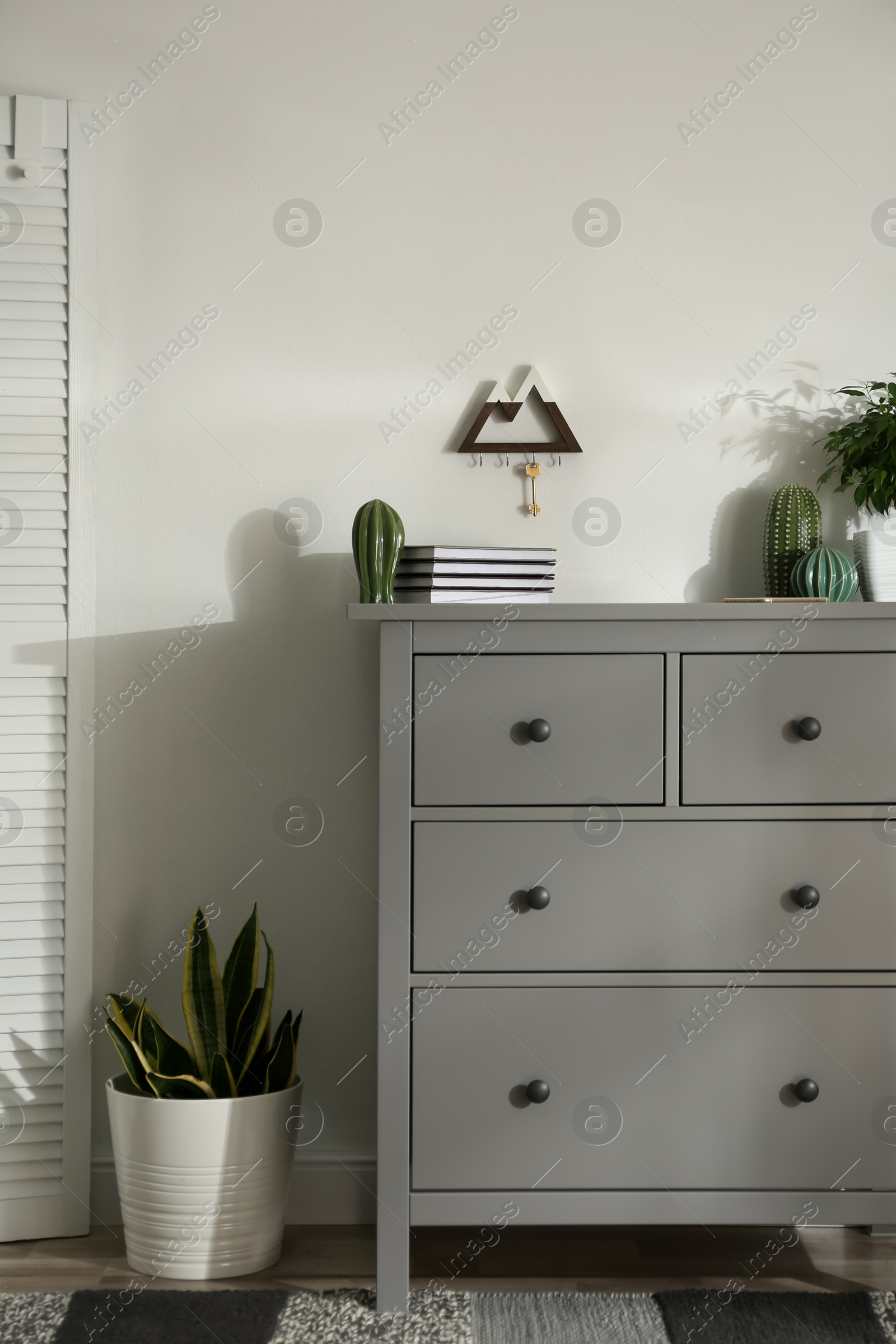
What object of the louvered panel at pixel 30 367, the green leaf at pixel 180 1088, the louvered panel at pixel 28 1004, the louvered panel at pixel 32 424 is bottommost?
the green leaf at pixel 180 1088

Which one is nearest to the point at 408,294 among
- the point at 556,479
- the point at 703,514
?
the point at 556,479

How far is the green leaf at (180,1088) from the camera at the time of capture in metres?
1.75

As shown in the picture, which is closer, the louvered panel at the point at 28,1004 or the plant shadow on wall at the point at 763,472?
the louvered panel at the point at 28,1004

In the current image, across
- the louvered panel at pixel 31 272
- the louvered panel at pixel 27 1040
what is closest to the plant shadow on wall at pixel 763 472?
the louvered panel at pixel 31 272

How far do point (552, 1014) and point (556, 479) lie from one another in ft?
3.82

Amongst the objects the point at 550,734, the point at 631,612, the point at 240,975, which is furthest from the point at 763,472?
the point at 240,975

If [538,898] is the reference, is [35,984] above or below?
below

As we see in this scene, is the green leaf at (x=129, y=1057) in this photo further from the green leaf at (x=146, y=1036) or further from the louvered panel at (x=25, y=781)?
the louvered panel at (x=25, y=781)

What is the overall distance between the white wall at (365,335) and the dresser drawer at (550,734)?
52 cm

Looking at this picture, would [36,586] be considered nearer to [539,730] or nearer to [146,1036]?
[146,1036]

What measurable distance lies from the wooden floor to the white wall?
250mm

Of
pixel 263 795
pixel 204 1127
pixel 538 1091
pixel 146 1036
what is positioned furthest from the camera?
pixel 263 795

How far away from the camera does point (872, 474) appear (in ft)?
6.52

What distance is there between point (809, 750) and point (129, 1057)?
4.64 ft
